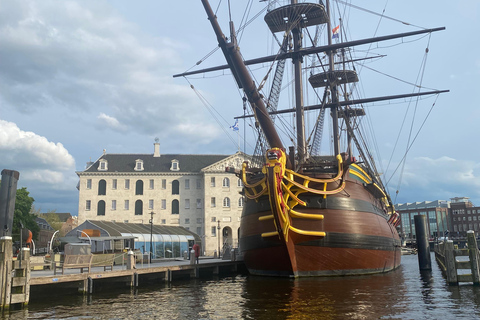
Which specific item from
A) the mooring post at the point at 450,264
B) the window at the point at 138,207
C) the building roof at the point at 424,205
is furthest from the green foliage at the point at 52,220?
the building roof at the point at 424,205

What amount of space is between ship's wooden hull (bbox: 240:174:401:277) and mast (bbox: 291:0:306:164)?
341cm

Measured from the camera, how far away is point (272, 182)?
18.8 metres

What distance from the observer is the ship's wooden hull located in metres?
19.5

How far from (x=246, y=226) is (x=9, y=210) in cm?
1304

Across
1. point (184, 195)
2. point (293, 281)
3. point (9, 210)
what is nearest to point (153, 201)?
point (184, 195)

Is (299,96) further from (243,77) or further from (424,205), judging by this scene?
(424,205)

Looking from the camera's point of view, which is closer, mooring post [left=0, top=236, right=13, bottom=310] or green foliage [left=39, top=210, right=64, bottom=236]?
mooring post [left=0, top=236, right=13, bottom=310]

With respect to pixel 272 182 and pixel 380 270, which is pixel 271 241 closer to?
pixel 272 182

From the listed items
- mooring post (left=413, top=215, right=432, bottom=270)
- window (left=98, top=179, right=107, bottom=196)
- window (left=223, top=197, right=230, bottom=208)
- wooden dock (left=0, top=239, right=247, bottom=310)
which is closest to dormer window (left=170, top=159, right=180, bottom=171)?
window (left=223, top=197, right=230, bottom=208)

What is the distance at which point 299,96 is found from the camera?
81.8ft

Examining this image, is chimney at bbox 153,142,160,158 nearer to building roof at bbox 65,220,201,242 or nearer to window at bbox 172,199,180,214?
window at bbox 172,199,180,214

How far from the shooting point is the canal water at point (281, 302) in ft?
38.8

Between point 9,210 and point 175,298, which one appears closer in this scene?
point 9,210

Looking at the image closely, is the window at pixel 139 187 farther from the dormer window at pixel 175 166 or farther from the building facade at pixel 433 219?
the building facade at pixel 433 219
